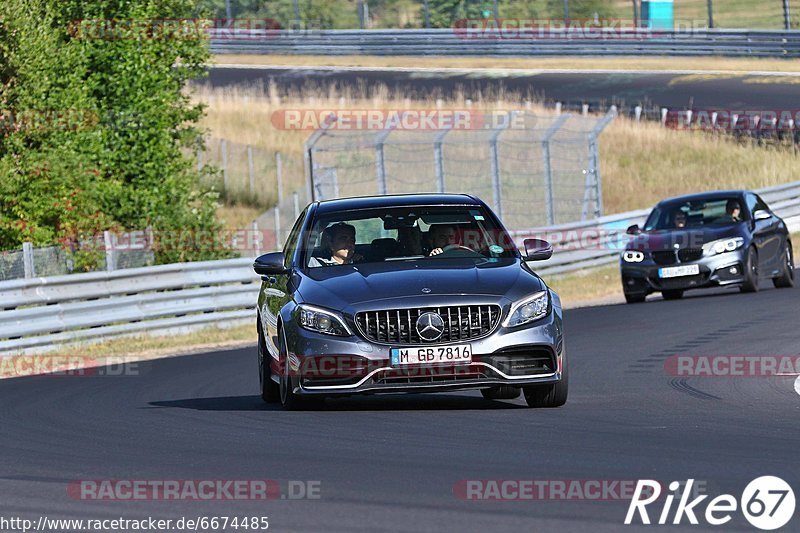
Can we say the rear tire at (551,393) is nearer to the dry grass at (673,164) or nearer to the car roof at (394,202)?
the car roof at (394,202)

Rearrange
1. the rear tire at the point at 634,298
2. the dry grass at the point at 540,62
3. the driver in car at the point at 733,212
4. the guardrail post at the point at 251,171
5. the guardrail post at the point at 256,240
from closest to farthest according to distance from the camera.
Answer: the driver in car at the point at 733,212 → the rear tire at the point at 634,298 → the guardrail post at the point at 256,240 → the guardrail post at the point at 251,171 → the dry grass at the point at 540,62

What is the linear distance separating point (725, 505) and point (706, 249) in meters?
16.0

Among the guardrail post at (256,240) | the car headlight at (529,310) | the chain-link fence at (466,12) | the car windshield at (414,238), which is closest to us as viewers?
the car headlight at (529,310)

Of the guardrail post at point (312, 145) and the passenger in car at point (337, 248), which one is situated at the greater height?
the passenger in car at point (337, 248)

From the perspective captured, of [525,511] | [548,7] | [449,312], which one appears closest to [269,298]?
[449,312]

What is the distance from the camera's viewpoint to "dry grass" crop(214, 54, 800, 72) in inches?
2025

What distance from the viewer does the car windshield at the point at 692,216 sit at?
23.1 metres

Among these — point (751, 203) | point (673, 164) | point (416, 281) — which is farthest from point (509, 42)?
point (416, 281)

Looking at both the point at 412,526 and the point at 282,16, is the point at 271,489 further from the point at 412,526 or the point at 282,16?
the point at 282,16

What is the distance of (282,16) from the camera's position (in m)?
73.8

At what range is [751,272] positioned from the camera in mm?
22422

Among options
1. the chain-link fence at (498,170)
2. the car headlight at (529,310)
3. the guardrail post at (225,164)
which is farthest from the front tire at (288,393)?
the guardrail post at (225,164)

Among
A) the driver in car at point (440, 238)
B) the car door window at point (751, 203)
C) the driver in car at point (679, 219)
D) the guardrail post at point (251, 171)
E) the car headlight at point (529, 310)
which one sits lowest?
the guardrail post at point (251, 171)

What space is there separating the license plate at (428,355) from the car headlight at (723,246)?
12.5 meters
